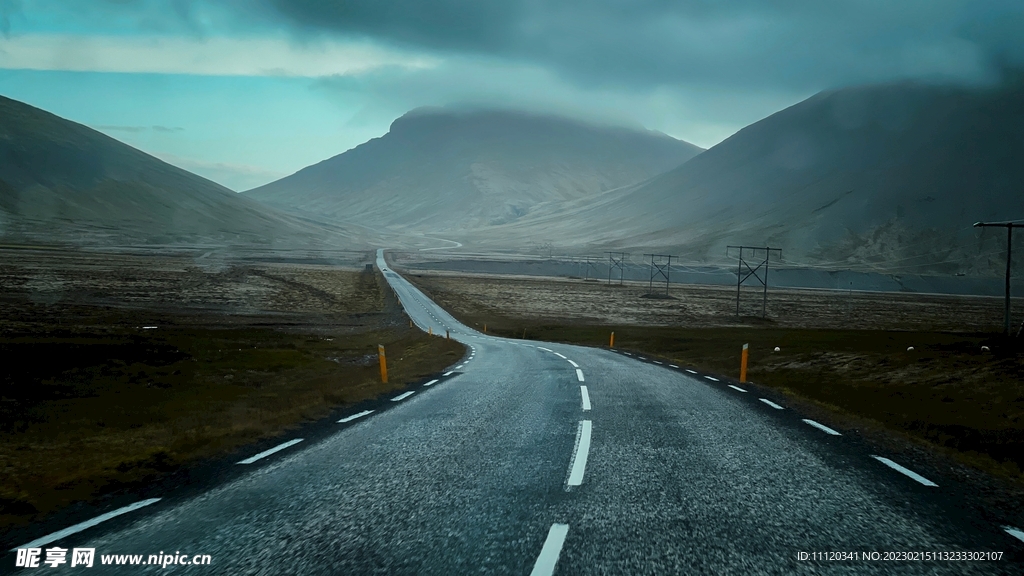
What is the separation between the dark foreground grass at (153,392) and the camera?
964 centimetres

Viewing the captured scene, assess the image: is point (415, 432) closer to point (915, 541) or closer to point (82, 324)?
point (915, 541)

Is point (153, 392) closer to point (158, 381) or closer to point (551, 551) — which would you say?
point (158, 381)

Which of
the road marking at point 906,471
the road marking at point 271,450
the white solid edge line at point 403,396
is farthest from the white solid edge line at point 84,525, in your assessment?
the road marking at point 906,471

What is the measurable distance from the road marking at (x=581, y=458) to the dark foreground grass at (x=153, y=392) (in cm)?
554

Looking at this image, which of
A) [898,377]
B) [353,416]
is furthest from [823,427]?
[898,377]

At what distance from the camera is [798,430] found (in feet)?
41.4

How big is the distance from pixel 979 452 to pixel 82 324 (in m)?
49.3

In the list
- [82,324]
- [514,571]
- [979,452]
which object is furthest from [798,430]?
[82,324]

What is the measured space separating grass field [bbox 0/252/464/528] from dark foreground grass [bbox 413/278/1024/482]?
12733 mm

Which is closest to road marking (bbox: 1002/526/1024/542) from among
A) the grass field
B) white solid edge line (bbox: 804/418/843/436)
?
white solid edge line (bbox: 804/418/843/436)

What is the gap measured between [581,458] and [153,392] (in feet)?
75.3

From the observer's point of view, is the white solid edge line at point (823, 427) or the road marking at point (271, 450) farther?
the white solid edge line at point (823, 427)

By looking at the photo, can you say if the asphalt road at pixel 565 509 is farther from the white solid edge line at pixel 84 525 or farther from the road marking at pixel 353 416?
the road marking at pixel 353 416

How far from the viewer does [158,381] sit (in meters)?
28.9
